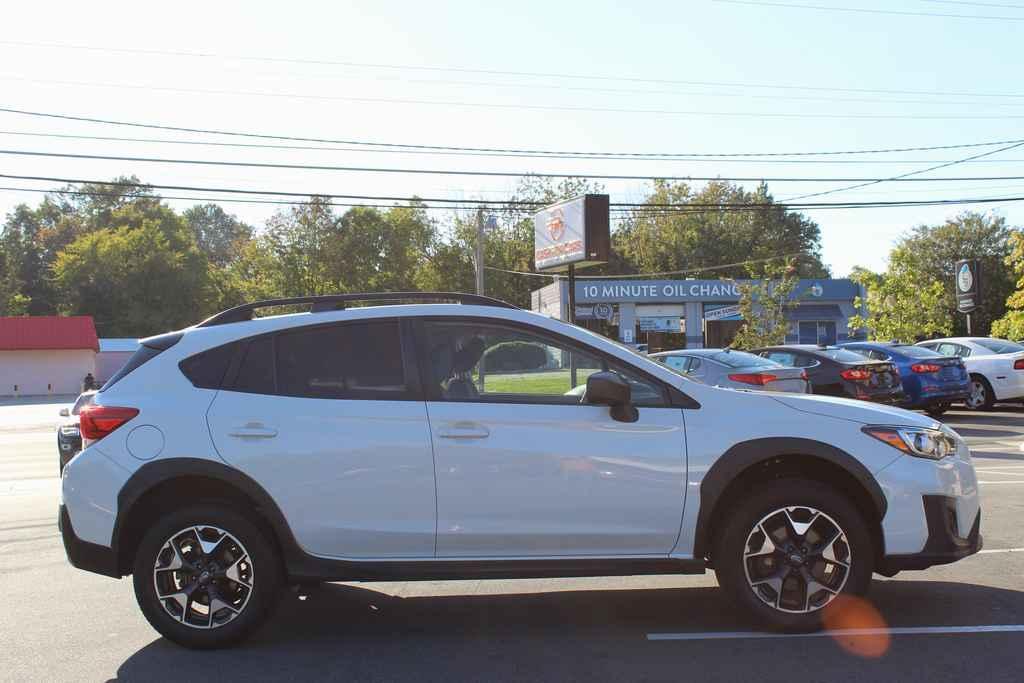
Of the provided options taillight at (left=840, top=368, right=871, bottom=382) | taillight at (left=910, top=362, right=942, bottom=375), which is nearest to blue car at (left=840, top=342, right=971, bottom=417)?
taillight at (left=910, top=362, right=942, bottom=375)

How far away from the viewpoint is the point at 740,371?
1452 centimetres

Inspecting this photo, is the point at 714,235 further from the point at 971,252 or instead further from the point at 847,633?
the point at 847,633

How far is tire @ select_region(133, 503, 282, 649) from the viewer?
5016 millimetres

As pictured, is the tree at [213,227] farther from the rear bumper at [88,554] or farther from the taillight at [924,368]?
the rear bumper at [88,554]

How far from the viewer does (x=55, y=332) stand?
2238 inches

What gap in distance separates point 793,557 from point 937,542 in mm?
747

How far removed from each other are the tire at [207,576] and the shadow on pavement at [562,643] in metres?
0.16

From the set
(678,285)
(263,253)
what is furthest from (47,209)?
(678,285)

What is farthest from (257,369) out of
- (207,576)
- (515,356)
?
(515,356)

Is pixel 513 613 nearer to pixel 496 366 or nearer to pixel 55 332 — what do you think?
pixel 496 366

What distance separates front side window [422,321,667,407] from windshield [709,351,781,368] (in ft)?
32.7

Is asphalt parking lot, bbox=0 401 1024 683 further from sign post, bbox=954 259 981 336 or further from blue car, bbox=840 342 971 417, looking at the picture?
sign post, bbox=954 259 981 336

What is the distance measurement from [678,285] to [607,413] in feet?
145

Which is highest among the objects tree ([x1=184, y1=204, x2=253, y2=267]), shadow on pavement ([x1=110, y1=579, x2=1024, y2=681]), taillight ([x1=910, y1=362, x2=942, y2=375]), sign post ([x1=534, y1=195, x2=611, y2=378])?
tree ([x1=184, y1=204, x2=253, y2=267])
